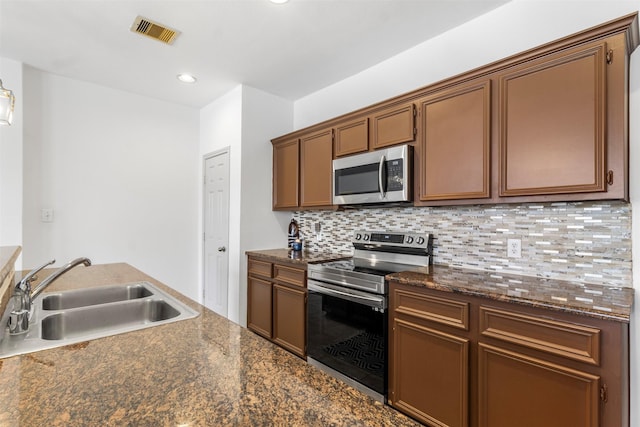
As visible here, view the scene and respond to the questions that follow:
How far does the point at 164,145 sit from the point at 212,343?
3459 mm

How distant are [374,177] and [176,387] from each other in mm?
1957

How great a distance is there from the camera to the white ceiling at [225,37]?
2088 mm

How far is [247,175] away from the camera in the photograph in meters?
3.32

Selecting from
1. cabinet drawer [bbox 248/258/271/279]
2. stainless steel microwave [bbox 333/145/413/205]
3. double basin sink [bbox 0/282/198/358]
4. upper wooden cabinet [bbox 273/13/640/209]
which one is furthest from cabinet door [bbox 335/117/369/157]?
double basin sink [bbox 0/282/198/358]

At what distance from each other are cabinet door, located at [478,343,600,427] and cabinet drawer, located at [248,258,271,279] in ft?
6.39

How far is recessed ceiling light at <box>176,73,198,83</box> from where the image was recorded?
122 inches

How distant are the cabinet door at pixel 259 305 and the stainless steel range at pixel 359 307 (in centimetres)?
62

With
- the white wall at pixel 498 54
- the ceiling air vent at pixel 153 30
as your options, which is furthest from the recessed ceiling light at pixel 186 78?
the white wall at pixel 498 54

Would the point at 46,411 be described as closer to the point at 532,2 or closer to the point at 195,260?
the point at 532,2

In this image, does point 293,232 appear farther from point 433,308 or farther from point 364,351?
point 433,308

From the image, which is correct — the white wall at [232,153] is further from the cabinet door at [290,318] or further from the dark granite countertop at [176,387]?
the dark granite countertop at [176,387]

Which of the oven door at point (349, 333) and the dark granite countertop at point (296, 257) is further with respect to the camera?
the dark granite countertop at point (296, 257)

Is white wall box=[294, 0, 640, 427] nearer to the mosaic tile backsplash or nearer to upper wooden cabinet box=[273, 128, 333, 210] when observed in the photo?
the mosaic tile backsplash

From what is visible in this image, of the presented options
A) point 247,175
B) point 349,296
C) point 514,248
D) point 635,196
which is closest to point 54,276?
point 349,296
